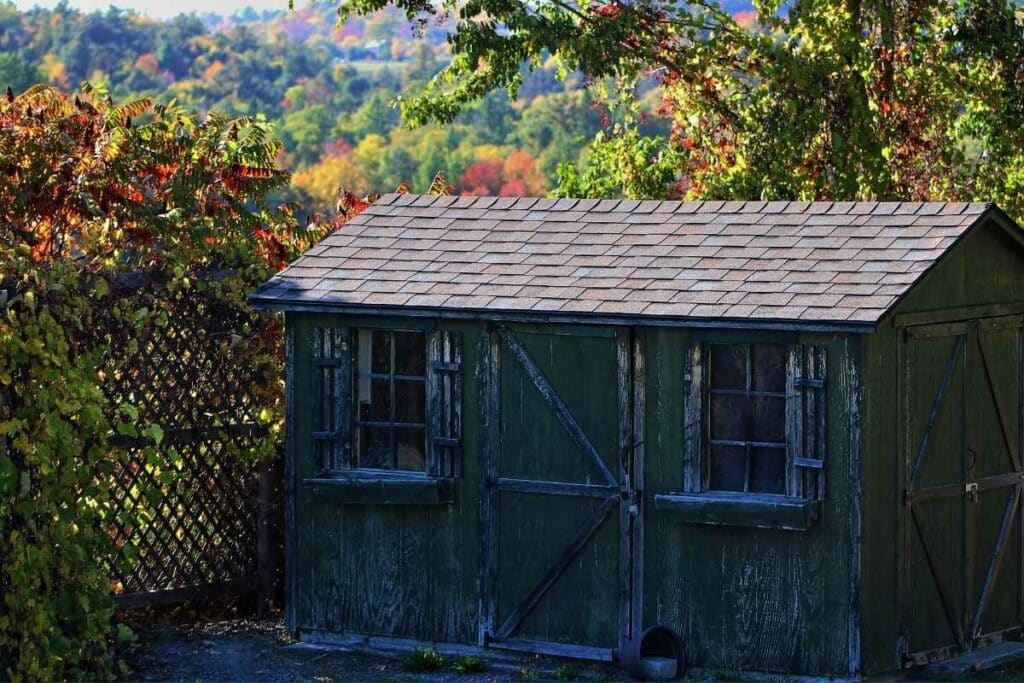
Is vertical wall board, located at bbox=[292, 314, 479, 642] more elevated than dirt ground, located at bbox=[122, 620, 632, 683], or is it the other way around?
vertical wall board, located at bbox=[292, 314, 479, 642]

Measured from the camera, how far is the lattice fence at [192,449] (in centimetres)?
1087

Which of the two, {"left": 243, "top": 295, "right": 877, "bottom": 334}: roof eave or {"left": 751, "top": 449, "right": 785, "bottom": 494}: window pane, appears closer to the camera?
{"left": 243, "top": 295, "right": 877, "bottom": 334}: roof eave

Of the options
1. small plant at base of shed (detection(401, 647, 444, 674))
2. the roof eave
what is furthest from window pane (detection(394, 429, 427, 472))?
small plant at base of shed (detection(401, 647, 444, 674))

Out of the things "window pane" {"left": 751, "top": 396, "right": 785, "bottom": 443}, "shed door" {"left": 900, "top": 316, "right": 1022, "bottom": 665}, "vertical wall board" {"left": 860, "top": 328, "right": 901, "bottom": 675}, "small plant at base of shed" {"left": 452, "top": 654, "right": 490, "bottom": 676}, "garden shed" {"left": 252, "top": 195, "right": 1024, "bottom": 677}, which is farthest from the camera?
"small plant at base of shed" {"left": 452, "top": 654, "right": 490, "bottom": 676}

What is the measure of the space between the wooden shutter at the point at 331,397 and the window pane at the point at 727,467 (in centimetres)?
233

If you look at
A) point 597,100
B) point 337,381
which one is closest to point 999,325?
point 337,381

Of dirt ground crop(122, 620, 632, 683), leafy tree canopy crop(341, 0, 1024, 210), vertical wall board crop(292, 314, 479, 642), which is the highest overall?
leafy tree canopy crop(341, 0, 1024, 210)

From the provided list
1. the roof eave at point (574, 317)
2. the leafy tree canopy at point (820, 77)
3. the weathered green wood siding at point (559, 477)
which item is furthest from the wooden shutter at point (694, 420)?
the leafy tree canopy at point (820, 77)

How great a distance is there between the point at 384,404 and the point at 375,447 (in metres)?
0.29

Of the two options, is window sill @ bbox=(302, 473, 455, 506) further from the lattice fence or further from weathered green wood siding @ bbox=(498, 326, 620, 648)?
the lattice fence

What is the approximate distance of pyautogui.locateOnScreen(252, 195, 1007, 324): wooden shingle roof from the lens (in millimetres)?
9492

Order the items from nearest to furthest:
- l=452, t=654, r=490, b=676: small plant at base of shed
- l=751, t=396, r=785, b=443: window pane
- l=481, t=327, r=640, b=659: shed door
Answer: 1. l=751, t=396, r=785, b=443: window pane
2. l=481, t=327, r=640, b=659: shed door
3. l=452, t=654, r=490, b=676: small plant at base of shed

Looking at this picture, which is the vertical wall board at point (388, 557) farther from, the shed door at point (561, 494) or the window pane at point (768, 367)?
the window pane at point (768, 367)

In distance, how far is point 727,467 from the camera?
383 inches
